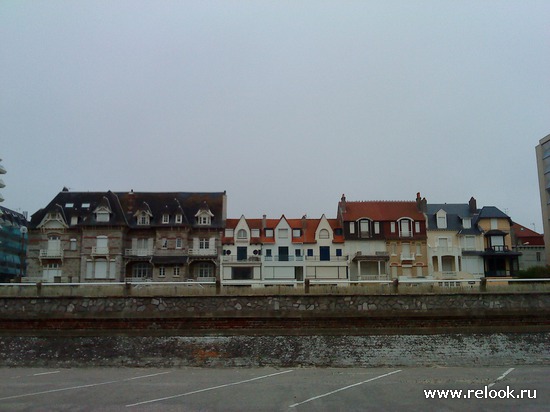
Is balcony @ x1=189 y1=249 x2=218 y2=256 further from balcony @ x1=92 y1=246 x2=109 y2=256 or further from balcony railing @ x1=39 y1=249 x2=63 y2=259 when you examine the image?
balcony railing @ x1=39 y1=249 x2=63 y2=259

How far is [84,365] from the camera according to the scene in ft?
73.0

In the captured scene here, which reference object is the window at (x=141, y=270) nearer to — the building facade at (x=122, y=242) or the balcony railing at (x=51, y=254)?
the building facade at (x=122, y=242)

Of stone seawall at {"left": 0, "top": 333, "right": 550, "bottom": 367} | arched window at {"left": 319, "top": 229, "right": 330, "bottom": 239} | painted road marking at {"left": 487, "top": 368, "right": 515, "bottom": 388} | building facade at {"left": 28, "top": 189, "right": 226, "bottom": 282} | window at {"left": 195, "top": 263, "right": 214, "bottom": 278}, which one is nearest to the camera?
painted road marking at {"left": 487, "top": 368, "right": 515, "bottom": 388}

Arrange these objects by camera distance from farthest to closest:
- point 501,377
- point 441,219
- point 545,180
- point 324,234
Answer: point 545,180 → point 441,219 → point 324,234 → point 501,377

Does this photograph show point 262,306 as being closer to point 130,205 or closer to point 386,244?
point 386,244

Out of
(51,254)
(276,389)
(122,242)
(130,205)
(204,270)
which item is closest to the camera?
(276,389)

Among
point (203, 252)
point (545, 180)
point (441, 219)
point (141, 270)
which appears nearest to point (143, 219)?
point (141, 270)

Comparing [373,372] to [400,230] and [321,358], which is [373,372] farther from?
[400,230]

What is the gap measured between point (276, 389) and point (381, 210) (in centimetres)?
3798

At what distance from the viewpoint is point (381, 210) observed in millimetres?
52188

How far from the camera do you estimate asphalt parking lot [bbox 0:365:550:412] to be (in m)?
13.6

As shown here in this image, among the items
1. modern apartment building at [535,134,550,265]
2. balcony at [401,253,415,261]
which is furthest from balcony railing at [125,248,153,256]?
modern apartment building at [535,134,550,265]

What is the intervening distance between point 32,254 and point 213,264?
1624 centimetres

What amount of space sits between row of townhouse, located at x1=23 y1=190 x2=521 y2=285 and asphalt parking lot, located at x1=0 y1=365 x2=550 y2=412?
89.6 ft
